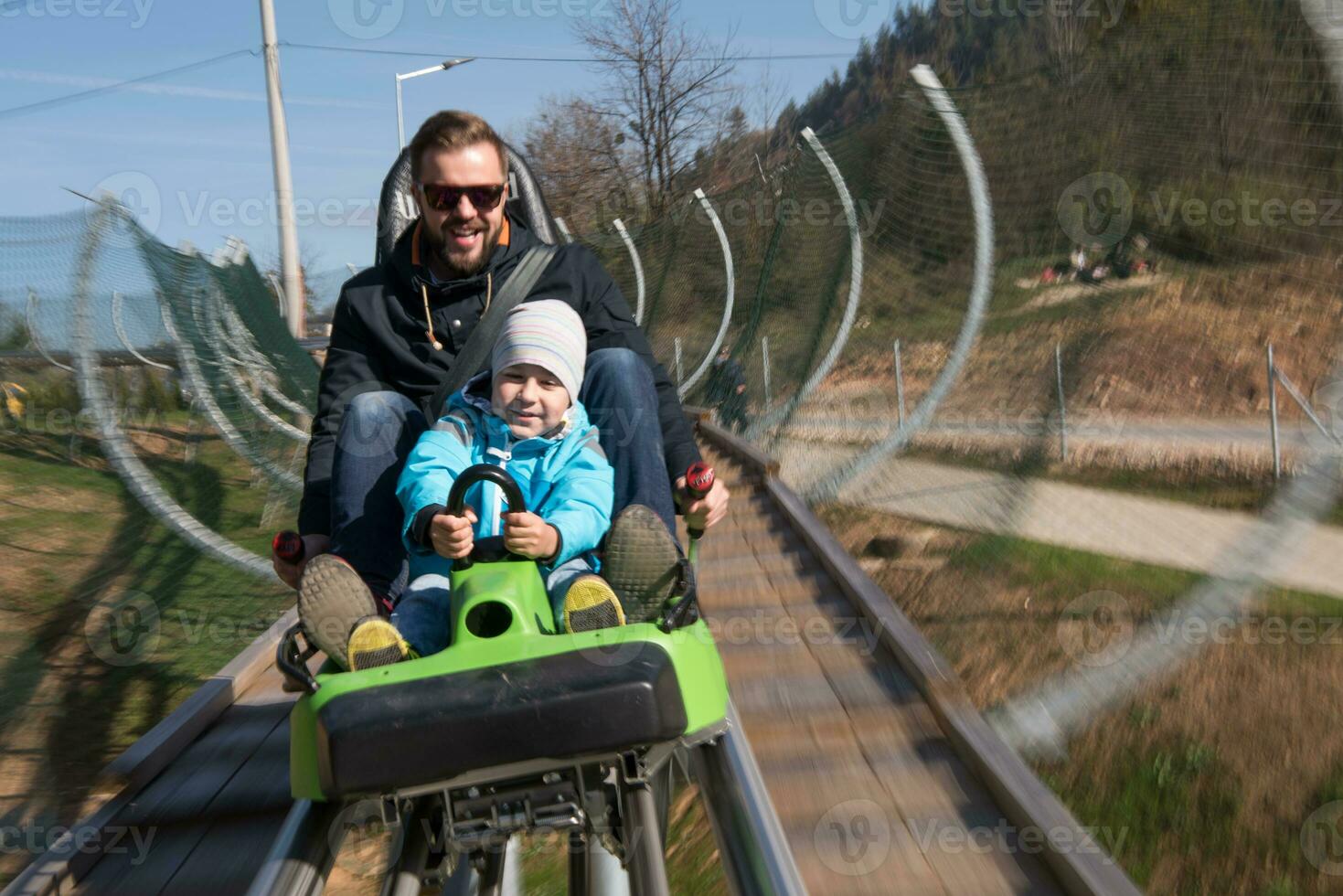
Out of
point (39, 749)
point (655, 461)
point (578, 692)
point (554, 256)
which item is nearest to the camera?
point (578, 692)

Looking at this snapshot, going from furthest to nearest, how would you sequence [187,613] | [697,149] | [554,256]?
[697,149], [187,613], [554,256]

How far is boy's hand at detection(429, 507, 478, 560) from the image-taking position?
223 cm

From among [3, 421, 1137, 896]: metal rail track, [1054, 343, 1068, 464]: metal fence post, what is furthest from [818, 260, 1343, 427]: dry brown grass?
[3, 421, 1137, 896]: metal rail track

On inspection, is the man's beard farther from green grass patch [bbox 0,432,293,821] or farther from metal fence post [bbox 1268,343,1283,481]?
metal fence post [bbox 1268,343,1283,481]

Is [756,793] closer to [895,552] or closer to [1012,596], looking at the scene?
[1012,596]

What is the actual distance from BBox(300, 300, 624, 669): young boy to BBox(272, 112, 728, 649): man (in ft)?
0.42

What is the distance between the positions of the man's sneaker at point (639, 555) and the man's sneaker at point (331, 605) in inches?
17.9

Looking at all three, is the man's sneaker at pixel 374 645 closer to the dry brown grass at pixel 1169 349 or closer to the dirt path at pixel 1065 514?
the dry brown grass at pixel 1169 349

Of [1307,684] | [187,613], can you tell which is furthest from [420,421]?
[187,613]

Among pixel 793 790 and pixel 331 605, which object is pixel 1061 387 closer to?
pixel 793 790

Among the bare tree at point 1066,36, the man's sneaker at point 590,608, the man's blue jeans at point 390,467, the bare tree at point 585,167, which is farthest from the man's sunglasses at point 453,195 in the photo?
the bare tree at point 585,167

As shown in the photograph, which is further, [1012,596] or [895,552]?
[895,552]

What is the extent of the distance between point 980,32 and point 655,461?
4404 mm

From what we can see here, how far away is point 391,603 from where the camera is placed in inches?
110
